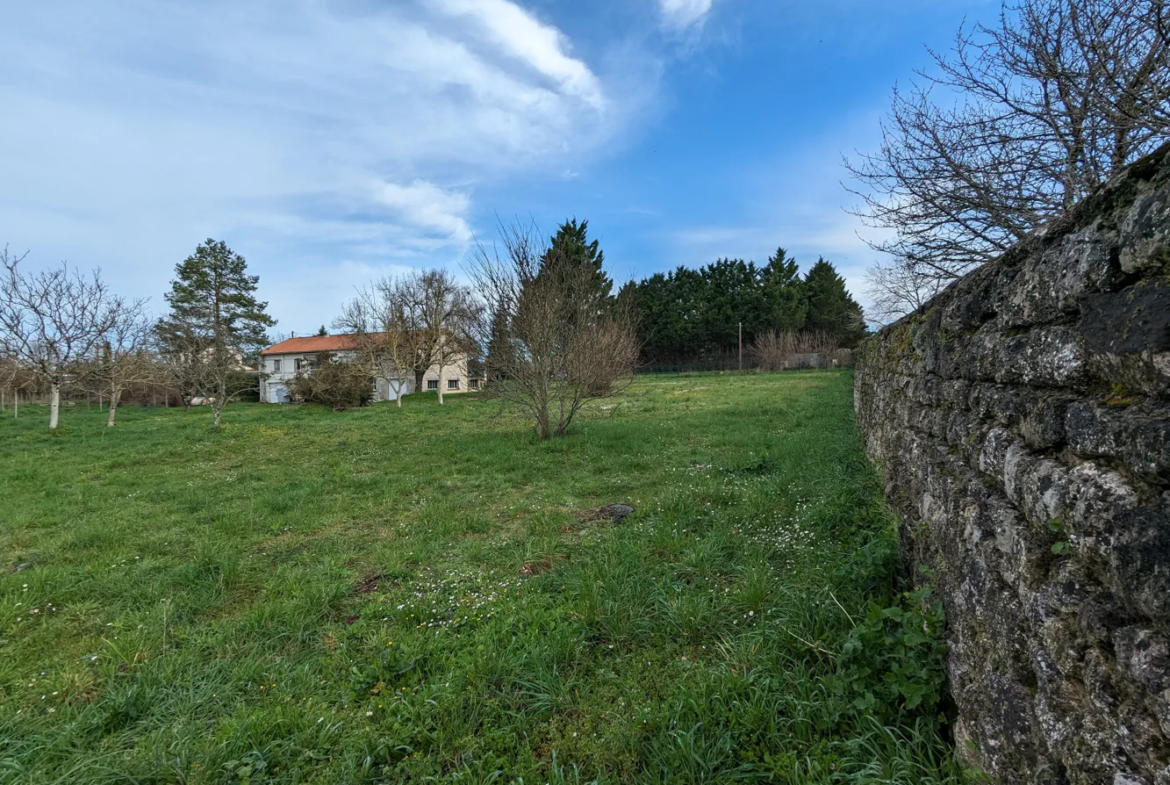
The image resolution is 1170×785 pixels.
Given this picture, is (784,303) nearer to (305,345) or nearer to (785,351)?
(785,351)

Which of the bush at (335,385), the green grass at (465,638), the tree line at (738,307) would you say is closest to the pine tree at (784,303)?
the tree line at (738,307)

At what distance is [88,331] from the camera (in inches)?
608

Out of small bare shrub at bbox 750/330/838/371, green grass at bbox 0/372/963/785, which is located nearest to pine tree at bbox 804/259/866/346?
small bare shrub at bbox 750/330/838/371

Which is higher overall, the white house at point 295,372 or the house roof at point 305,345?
the house roof at point 305,345

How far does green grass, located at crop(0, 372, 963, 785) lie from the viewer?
205cm

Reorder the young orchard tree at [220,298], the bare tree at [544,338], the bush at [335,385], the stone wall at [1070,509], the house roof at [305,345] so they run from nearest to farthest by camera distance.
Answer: the stone wall at [1070,509] < the bare tree at [544,338] < the bush at [335,385] < the young orchard tree at [220,298] < the house roof at [305,345]

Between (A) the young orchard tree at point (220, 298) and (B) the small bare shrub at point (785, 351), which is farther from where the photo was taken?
(B) the small bare shrub at point (785, 351)

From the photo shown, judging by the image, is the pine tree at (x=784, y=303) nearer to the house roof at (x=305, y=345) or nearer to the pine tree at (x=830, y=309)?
the pine tree at (x=830, y=309)

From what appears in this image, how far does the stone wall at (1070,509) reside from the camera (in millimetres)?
943

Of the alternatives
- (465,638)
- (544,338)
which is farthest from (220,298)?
(465,638)

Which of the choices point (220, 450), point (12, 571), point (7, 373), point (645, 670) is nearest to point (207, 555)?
point (12, 571)

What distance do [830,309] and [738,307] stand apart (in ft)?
29.0

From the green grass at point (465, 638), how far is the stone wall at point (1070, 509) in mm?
470

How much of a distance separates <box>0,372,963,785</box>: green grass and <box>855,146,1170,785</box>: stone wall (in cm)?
47
